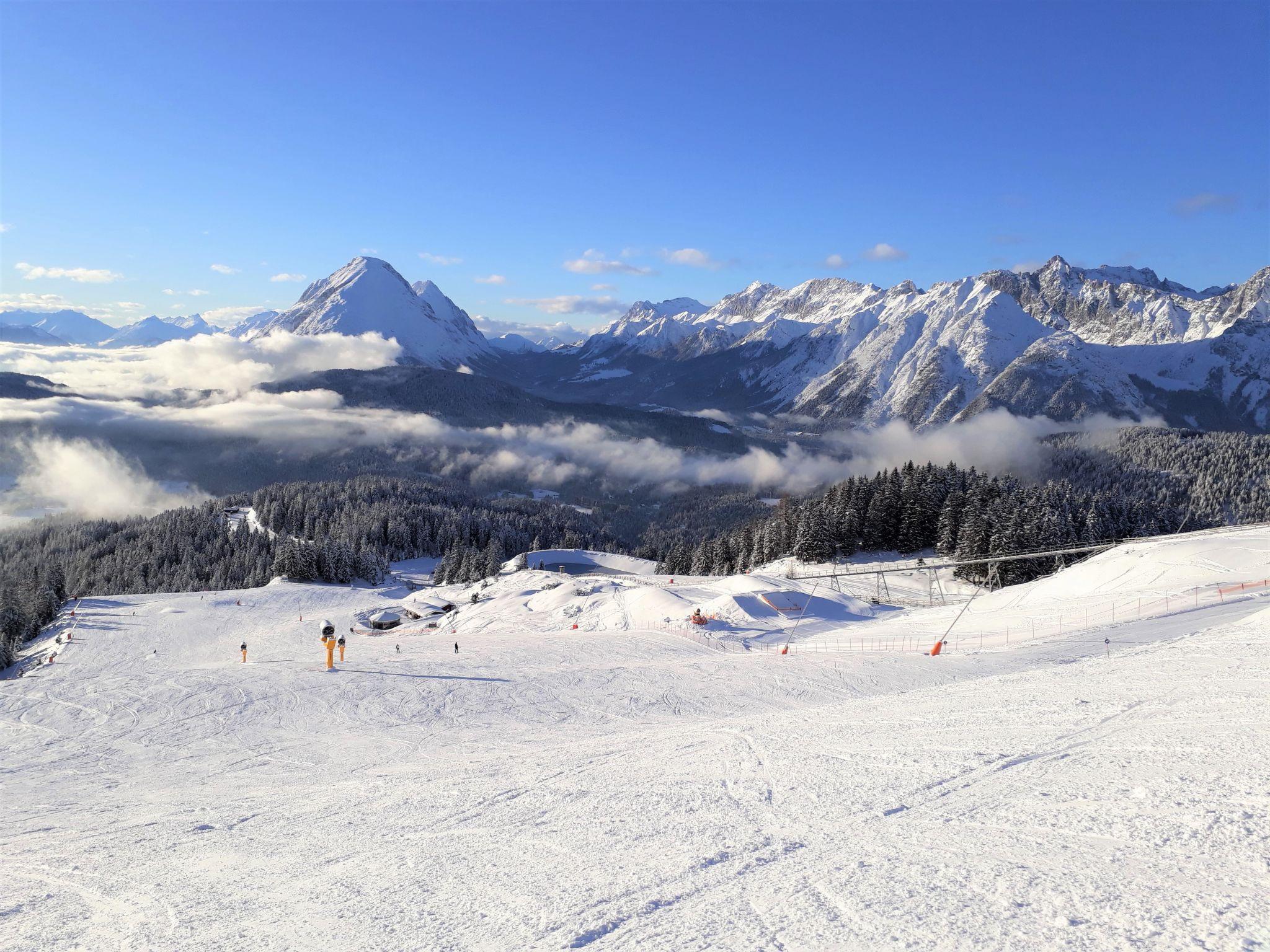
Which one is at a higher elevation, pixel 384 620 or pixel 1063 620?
pixel 1063 620

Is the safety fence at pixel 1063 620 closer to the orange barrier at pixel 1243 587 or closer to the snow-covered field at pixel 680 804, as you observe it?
the orange barrier at pixel 1243 587

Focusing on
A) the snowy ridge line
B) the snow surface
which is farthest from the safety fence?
the snow surface

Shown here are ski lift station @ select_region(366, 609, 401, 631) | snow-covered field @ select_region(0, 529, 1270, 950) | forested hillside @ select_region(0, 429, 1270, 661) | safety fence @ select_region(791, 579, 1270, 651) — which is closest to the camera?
snow-covered field @ select_region(0, 529, 1270, 950)

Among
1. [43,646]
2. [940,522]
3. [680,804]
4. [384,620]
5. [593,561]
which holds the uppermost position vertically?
[680,804]

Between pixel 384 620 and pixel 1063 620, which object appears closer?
pixel 1063 620

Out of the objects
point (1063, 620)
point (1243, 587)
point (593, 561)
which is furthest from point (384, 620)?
point (1243, 587)

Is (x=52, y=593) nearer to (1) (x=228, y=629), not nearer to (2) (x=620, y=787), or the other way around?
(1) (x=228, y=629)

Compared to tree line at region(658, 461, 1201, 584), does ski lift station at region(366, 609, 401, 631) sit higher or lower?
lower

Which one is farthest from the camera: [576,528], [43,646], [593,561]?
[576,528]

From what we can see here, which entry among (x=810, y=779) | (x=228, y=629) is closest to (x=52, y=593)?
(x=228, y=629)

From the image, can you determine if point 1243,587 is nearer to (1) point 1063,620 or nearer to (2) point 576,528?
(1) point 1063,620

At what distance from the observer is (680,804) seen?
1137cm

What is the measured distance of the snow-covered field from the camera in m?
7.22

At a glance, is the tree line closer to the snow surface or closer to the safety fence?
the snow surface
